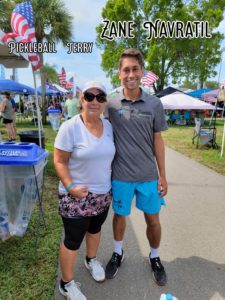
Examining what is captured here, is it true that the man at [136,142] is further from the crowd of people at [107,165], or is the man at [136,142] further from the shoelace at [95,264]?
the shoelace at [95,264]

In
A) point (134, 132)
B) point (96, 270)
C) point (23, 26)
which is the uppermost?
point (23, 26)

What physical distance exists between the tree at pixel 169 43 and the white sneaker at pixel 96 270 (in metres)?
24.8

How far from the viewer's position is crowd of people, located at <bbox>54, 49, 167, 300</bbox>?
2.18 metres

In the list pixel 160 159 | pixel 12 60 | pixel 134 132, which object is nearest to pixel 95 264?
pixel 160 159

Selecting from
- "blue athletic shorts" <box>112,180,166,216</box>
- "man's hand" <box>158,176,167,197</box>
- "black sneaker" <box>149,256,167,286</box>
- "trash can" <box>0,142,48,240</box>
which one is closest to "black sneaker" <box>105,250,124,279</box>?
"black sneaker" <box>149,256,167,286</box>

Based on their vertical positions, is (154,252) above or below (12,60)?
below

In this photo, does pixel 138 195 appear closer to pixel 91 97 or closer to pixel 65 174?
pixel 65 174

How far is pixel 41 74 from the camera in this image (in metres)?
18.5

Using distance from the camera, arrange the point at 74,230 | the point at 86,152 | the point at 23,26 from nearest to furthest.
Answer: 1. the point at 86,152
2. the point at 74,230
3. the point at 23,26

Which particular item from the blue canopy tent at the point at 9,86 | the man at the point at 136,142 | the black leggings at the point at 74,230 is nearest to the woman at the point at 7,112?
the blue canopy tent at the point at 9,86

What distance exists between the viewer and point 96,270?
8.84 feet

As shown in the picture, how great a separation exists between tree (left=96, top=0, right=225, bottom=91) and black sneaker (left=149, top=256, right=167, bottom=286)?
2471 cm

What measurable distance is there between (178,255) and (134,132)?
1.57 metres

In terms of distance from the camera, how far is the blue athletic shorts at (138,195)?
2527mm
